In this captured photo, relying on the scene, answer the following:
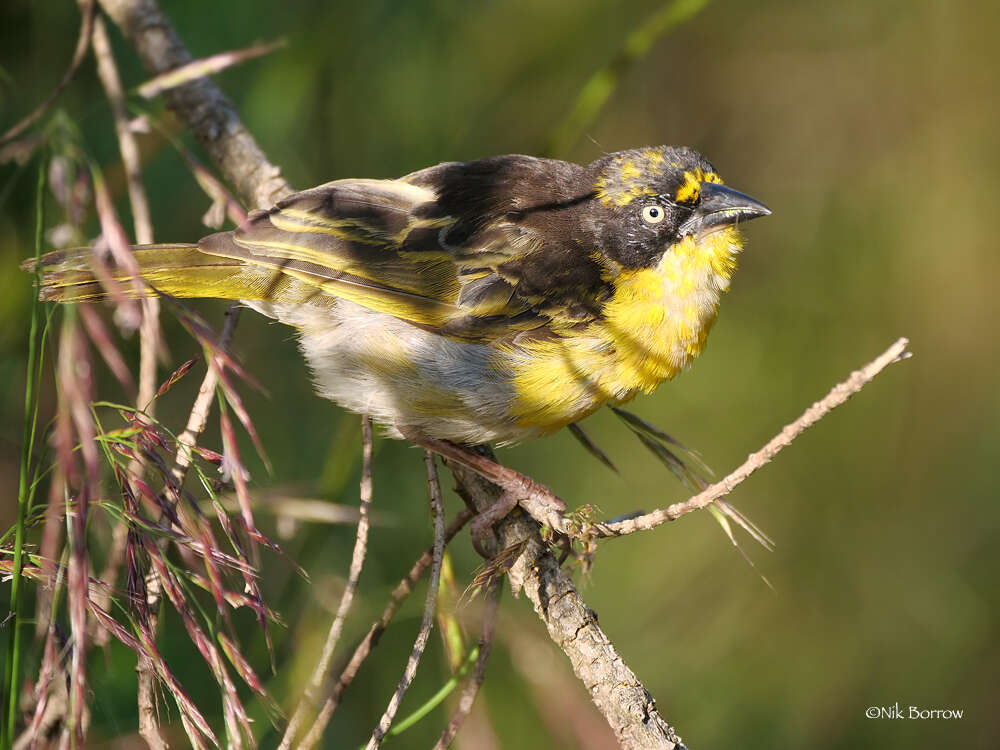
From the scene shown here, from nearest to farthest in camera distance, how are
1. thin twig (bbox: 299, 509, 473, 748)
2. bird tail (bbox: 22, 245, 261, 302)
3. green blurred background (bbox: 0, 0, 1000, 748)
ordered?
thin twig (bbox: 299, 509, 473, 748) < bird tail (bbox: 22, 245, 261, 302) < green blurred background (bbox: 0, 0, 1000, 748)

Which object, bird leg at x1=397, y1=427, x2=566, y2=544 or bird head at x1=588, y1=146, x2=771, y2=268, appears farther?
bird head at x1=588, y1=146, x2=771, y2=268

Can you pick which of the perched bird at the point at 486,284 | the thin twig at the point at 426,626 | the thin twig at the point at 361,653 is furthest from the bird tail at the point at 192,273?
the thin twig at the point at 361,653

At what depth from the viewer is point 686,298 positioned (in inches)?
125

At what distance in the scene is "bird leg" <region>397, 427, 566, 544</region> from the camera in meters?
2.74

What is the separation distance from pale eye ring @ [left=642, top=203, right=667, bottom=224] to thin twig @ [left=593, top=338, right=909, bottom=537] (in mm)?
1657

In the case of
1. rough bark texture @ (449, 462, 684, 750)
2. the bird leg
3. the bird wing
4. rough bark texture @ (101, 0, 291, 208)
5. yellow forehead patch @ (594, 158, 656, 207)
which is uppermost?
rough bark texture @ (101, 0, 291, 208)

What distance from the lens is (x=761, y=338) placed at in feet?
16.0

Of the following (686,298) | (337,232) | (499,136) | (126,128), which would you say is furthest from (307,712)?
(499,136)

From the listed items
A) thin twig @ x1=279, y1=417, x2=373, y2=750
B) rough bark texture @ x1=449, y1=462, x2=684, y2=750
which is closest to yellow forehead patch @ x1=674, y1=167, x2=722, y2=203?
rough bark texture @ x1=449, y1=462, x2=684, y2=750

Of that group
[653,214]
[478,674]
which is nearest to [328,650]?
[478,674]

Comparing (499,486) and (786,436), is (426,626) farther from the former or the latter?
(499,486)

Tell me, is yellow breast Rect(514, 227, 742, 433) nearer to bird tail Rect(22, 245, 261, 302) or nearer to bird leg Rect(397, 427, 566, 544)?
bird leg Rect(397, 427, 566, 544)

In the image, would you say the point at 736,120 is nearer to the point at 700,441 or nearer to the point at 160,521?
the point at 700,441

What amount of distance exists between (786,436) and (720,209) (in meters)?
1.81
